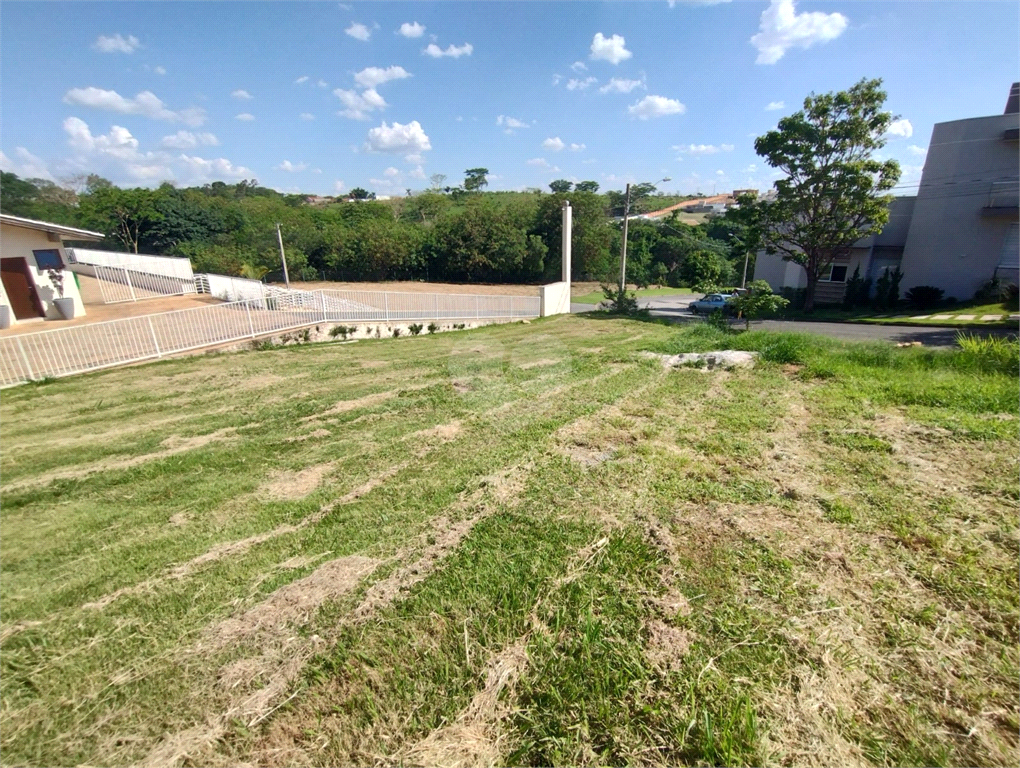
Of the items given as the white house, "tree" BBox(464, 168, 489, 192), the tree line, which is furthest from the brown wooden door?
"tree" BBox(464, 168, 489, 192)

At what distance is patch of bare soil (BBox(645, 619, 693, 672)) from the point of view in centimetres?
179

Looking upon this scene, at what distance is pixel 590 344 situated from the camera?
952cm

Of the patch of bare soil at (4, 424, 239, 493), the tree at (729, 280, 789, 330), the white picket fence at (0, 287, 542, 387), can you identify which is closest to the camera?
the patch of bare soil at (4, 424, 239, 493)

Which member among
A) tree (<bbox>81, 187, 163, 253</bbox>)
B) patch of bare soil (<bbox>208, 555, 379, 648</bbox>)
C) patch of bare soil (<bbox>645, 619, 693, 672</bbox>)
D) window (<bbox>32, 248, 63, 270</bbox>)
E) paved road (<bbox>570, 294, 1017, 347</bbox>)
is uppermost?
tree (<bbox>81, 187, 163, 253</bbox>)

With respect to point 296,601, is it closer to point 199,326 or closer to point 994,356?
point 994,356

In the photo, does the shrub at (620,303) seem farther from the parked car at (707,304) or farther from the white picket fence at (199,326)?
the parked car at (707,304)

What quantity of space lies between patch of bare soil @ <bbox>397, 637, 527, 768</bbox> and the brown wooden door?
16.5 meters

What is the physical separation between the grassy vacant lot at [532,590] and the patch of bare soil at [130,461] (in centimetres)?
3

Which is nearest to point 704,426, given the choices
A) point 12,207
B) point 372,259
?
point 372,259

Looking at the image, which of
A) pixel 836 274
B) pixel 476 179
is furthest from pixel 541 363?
pixel 476 179

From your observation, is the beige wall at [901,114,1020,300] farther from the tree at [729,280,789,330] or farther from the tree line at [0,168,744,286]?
the tree line at [0,168,744,286]

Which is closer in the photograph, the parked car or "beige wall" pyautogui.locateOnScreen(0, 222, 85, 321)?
"beige wall" pyautogui.locateOnScreen(0, 222, 85, 321)

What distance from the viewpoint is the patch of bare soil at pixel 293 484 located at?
3357 mm

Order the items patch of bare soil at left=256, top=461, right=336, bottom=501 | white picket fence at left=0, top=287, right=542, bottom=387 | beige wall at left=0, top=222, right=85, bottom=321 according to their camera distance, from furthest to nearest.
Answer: beige wall at left=0, top=222, right=85, bottom=321 → white picket fence at left=0, top=287, right=542, bottom=387 → patch of bare soil at left=256, top=461, right=336, bottom=501
